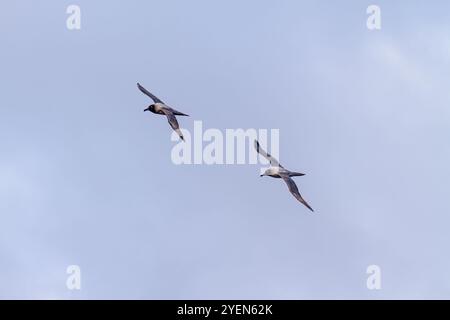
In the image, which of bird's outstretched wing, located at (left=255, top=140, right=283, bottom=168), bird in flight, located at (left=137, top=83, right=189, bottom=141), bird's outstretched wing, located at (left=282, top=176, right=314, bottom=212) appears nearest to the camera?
bird in flight, located at (left=137, top=83, right=189, bottom=141)

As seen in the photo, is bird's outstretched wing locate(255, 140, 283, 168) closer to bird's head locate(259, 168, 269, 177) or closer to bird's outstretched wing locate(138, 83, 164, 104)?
bird's head locate(259, 168, 269, 177)

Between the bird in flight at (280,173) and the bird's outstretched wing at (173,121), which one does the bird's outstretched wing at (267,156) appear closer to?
the bird in flight at (280,173)

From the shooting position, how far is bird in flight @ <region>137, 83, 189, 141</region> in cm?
8731

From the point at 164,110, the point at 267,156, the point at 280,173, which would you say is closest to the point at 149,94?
the point at 164,110

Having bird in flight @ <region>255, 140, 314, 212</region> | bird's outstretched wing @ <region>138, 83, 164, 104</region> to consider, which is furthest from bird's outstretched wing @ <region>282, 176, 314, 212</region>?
bird's outstretched wing @ <region>138, 83, 164, 104</region>

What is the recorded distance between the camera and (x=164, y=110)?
89750mm

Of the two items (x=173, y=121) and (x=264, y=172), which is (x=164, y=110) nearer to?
(x=173, y=121)

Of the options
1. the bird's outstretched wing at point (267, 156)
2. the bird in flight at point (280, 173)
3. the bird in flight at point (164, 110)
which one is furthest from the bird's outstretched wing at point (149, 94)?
the bird in flight at point (280, 173)

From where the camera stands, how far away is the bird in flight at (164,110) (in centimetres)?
8731
